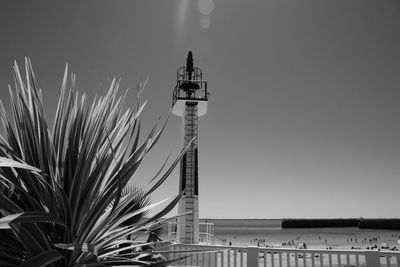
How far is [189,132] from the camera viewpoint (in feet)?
36.6

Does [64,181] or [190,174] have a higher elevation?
[190,174]

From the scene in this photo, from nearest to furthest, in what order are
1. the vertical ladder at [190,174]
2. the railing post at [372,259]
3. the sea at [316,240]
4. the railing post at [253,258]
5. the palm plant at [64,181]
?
1. the palm plant at [64,181]
2. the railing post at [372,259]
3. the railing post at [253,258]
4. the vertical ladder at [190,174]
5. the sea at [316,240]

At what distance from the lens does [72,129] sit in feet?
5.45

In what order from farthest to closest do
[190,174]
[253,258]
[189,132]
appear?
[189,132] → [190,174] → [253,258]

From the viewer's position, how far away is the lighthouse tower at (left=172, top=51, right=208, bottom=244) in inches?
404

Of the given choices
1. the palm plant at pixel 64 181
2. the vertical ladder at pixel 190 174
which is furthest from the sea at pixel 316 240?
the palm plant at pixel 64 181

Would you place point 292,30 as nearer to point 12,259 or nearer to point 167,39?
point 167,39

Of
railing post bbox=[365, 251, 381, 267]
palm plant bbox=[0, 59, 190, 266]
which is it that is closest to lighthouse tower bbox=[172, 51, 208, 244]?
railing post bbox=[365, 251, 381, 267]

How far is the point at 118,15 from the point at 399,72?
8.60 metres

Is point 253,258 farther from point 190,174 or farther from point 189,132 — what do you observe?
point 189,132

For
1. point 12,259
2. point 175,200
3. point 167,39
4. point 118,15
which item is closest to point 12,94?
point 12,259

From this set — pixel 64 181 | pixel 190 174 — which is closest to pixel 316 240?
pixel 190 174

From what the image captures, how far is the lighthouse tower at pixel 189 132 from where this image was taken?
404 inches

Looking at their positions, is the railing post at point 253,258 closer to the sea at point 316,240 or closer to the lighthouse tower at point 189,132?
the lighthouse tower at point 189,132
